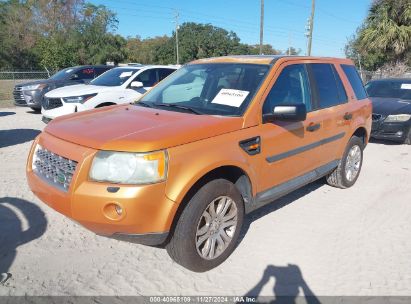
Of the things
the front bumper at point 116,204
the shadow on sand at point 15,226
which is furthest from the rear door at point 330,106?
the shadow on sand at point 15,226

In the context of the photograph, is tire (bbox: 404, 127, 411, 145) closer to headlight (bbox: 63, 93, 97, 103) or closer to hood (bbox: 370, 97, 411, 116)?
hood (bbox: 370, 97, 411, 116)

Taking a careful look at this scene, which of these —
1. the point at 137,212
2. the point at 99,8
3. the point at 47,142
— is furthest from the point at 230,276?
the point at 99,8

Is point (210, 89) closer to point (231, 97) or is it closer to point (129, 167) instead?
point (231, 97)

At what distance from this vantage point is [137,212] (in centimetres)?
274

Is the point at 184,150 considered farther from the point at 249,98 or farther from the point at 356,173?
the point at 356,173

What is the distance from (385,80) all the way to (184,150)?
9.24 m

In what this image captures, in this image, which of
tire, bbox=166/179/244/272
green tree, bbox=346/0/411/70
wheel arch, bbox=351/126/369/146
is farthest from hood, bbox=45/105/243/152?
green tree, bbox=346/0/411/70

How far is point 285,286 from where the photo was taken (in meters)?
3.17

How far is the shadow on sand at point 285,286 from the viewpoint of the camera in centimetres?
301

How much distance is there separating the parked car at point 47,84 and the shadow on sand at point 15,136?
307 cm

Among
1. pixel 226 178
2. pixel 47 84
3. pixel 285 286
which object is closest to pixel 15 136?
pixel 47 84

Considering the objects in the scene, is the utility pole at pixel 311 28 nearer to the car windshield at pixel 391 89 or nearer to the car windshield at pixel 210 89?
the car windshield at pixel 391 89

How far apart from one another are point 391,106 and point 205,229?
726 cm

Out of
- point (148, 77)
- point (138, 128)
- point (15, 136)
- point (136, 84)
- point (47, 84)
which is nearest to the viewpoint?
point (138, 128)
